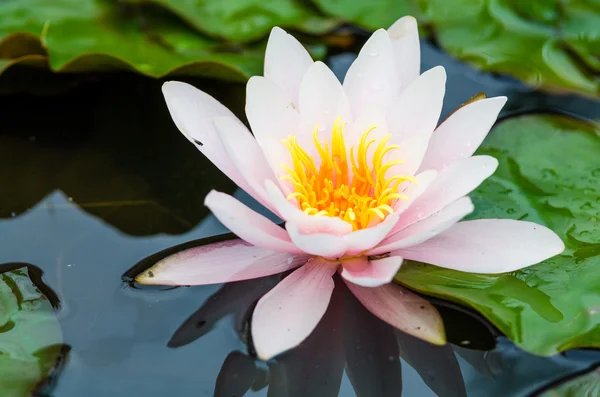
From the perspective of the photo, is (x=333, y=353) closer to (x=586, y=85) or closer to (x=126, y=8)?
(x=586, y=85)

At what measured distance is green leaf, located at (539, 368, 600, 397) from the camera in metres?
1.50

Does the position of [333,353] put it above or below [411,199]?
below

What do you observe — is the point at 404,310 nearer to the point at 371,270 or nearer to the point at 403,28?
the point at 371,270

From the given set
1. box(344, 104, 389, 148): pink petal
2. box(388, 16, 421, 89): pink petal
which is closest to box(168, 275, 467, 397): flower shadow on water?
box(344, 104, 389, 148): pink petal

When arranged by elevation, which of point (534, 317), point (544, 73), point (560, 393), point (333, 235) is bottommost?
point (560, 393)

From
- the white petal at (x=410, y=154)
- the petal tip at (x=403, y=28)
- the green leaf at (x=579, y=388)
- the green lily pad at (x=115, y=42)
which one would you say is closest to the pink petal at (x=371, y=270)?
the white petal at (x=410, y=154)

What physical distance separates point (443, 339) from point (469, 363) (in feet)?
0.54

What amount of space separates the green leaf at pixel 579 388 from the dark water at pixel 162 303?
0.10ft

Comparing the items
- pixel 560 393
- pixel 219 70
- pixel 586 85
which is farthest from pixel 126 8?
pixel 560 393

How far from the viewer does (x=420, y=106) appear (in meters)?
1.70

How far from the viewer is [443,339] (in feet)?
4.90

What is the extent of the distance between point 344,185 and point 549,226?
0.65m

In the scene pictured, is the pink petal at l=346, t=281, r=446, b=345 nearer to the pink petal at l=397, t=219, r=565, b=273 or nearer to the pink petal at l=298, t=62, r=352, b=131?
the pink petal at l=397, t=219, r=565, b=273

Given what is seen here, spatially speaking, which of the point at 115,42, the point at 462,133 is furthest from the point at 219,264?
the point at 115,42
